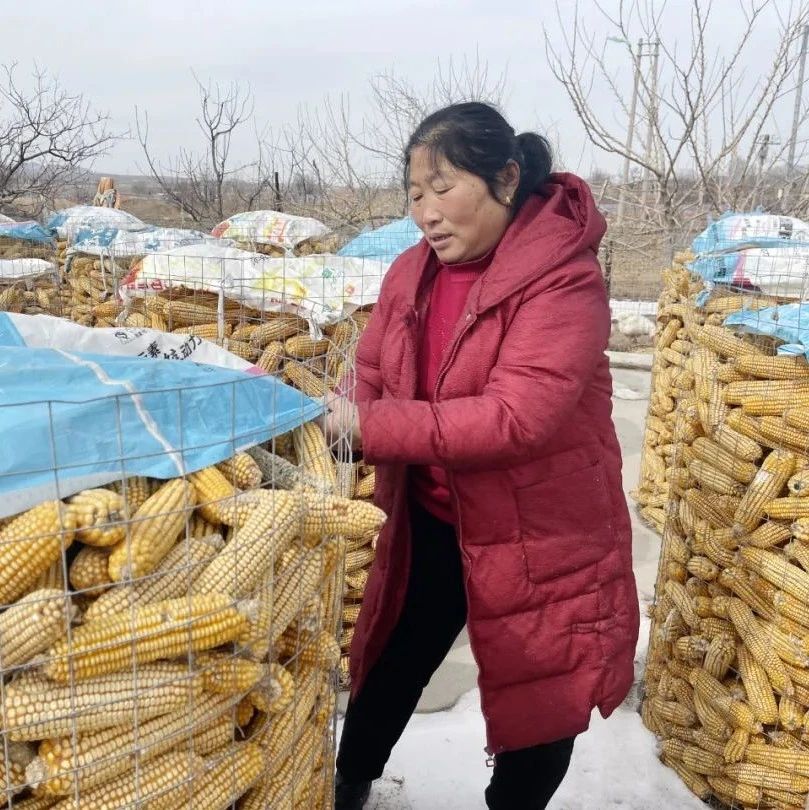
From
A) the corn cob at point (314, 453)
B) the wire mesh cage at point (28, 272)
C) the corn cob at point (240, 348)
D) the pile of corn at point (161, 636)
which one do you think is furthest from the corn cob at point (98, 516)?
the wire mesh cage at point (28, 272)

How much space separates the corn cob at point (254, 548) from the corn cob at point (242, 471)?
47 mm

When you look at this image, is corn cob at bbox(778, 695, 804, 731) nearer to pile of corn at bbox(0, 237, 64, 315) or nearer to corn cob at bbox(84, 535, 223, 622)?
corn cob at bbox(84, 535, 223, 622)

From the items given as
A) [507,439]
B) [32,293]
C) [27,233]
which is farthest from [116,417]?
[27,233]

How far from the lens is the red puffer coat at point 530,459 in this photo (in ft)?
5.14

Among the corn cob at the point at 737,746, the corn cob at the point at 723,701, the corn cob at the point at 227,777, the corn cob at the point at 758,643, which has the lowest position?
the corn cob at the point at 737,746

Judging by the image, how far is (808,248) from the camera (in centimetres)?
346

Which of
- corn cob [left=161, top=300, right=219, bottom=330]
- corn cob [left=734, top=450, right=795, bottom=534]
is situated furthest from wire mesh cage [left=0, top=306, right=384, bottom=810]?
corn cob [left=161, top=300, right=219, bottom=330]

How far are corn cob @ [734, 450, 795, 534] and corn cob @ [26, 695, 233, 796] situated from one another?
73.0 inches

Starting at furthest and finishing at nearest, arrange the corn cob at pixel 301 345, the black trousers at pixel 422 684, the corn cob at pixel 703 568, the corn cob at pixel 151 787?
the corn cob at pixel 301 345
the corn cob at pixel 703 568
the black trousers at pixel 422 684
the corn cob at pixel 151 787

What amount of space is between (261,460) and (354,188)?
10826 millimetres

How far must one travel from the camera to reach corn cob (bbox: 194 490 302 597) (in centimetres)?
122

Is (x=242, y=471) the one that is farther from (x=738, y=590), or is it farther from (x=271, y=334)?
(x=271, y=334)

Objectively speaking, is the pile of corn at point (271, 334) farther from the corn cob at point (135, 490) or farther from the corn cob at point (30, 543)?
the corn cob at point (30, 543)

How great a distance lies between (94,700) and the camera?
110 centimetres
